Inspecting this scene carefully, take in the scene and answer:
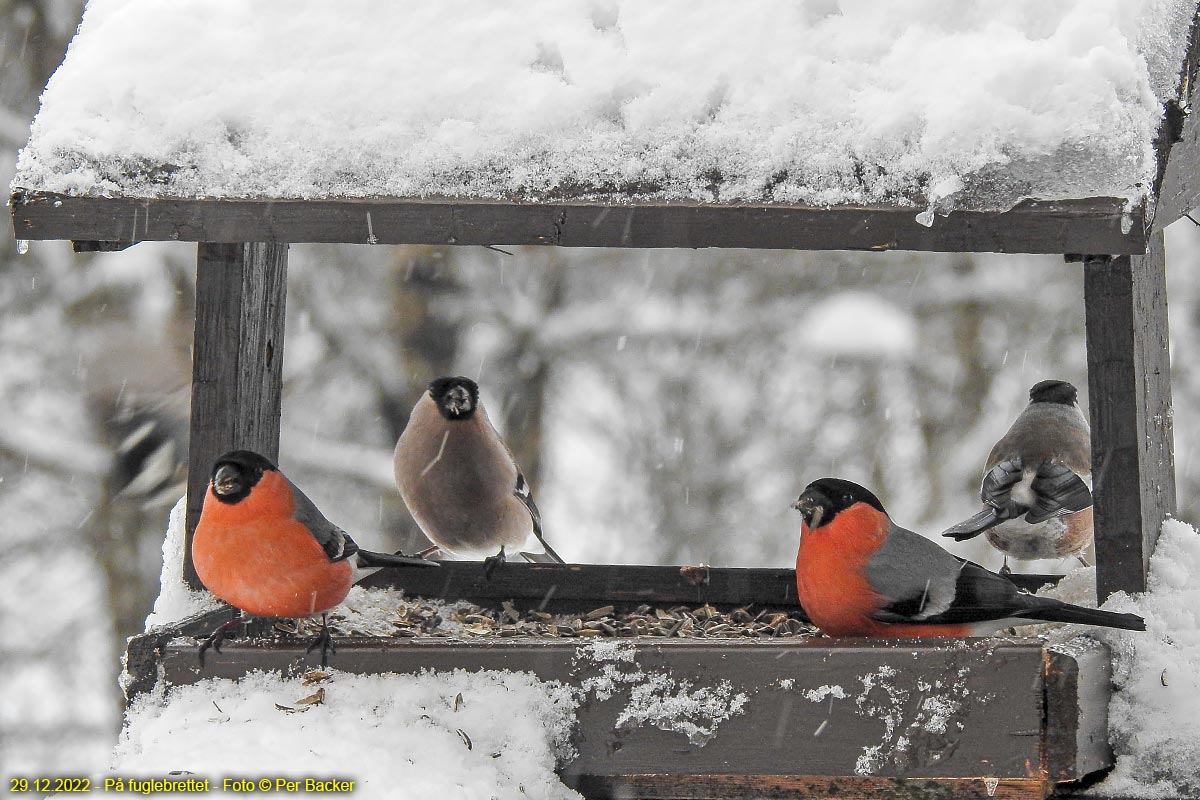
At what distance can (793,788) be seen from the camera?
7.70 ft

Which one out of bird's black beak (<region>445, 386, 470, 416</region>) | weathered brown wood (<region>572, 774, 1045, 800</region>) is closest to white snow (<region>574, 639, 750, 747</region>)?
weathered brown wood (<region>572, 774, 1045, 800</region>)

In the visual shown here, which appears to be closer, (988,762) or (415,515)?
(988,762)

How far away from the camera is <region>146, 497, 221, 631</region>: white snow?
3.07 meters

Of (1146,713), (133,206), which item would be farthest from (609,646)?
(133,206)

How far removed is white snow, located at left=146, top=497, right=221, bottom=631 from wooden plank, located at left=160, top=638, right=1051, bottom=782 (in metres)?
0.83

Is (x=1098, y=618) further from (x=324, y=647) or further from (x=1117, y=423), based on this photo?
(x=324, y=647)

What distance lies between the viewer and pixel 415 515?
13.1 feet

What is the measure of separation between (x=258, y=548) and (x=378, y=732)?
0.71 m

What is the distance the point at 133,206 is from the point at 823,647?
5.00ft

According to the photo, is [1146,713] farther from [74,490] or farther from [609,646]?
[74,490]

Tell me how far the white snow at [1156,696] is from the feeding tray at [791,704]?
6cm

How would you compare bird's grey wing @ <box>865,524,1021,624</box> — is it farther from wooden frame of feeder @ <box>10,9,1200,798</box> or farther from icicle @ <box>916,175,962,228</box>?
icicle @ <box>916,175,962,228</box>


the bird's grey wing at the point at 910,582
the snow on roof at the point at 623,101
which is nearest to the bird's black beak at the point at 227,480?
the snow on roof at the point at 623,101

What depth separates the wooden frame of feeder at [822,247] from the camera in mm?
2164
